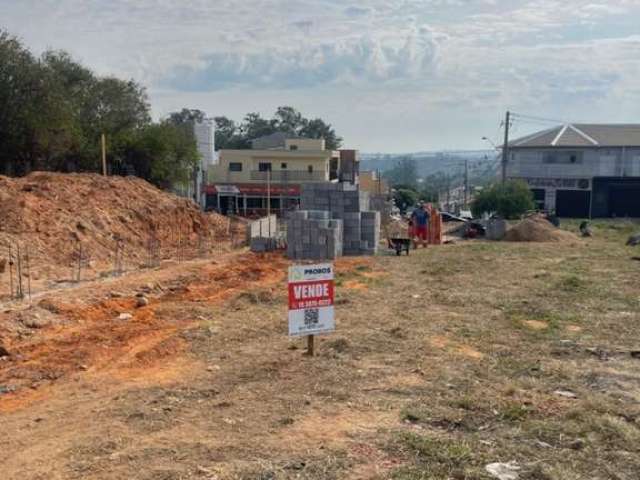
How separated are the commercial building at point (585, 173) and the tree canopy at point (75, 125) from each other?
28.2m

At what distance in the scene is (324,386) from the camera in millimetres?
7824

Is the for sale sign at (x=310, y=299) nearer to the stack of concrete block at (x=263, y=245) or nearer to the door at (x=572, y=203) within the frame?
the stack of concrete block at (x=263, y=245)

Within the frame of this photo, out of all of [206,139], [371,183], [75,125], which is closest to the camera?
[75,125]

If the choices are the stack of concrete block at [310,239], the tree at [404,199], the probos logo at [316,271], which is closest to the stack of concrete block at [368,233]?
the stack of concrete block at [310,239]

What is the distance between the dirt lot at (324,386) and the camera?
5824 millimetres

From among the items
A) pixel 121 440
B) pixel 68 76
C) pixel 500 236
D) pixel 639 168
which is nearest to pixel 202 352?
pixel 121 440

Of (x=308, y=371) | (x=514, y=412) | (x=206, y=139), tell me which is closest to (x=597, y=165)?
(x=206, y=139)

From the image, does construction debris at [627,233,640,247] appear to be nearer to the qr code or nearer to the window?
the qr code

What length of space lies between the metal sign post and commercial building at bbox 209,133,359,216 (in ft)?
116

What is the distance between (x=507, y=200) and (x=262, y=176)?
57.8 feet

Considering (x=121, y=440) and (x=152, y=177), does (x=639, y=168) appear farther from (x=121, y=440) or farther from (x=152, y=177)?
(x=121, y=440)

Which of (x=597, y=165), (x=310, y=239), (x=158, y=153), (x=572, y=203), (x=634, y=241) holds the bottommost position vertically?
(x=572, y=203)

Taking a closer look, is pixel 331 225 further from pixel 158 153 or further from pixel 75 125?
pixel 158 153

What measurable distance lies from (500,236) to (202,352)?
955 inches
